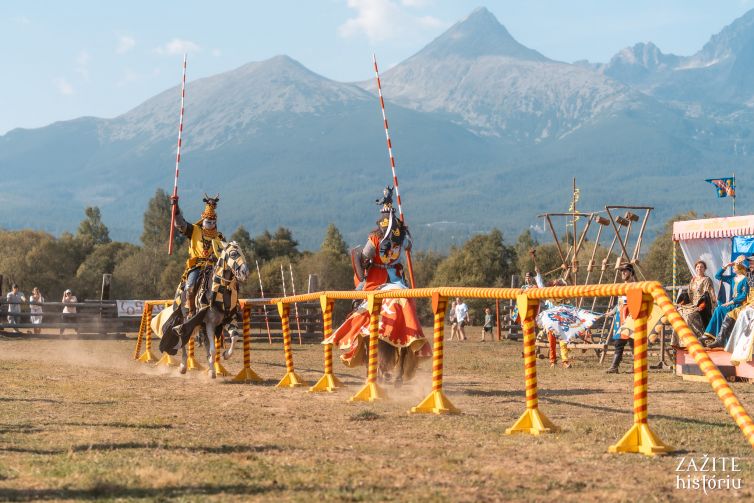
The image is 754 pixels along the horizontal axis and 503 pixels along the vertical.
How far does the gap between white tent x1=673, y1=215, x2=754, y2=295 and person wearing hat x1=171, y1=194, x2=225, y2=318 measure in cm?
935

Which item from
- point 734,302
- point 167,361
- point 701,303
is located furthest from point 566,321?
point 167,361

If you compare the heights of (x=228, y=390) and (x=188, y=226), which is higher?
(x=188, y=226)

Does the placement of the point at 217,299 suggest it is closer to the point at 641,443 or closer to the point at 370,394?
the point at 370,394

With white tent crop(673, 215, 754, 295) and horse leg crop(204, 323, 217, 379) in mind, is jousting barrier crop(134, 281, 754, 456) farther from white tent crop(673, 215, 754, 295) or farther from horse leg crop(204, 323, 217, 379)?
white tent crop(673, 215, 754, 295)

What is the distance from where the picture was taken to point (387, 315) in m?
14.5

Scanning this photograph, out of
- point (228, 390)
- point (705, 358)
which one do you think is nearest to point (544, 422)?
point (705, 358)

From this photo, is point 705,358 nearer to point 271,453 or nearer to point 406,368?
point 271,453

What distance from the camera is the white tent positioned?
2044cm

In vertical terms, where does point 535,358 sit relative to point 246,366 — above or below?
above

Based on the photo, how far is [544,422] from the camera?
31.7 feet

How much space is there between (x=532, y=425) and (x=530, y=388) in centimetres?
39

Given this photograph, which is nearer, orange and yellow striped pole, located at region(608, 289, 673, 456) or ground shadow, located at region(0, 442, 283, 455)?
orange and yellow striped pole, located at region(608, 289, 673, 456)

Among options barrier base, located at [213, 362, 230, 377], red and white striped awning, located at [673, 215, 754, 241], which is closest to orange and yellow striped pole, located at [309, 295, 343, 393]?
barrier base, located at [213, 362, 230, 377]

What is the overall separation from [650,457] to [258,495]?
3114 millimetres
